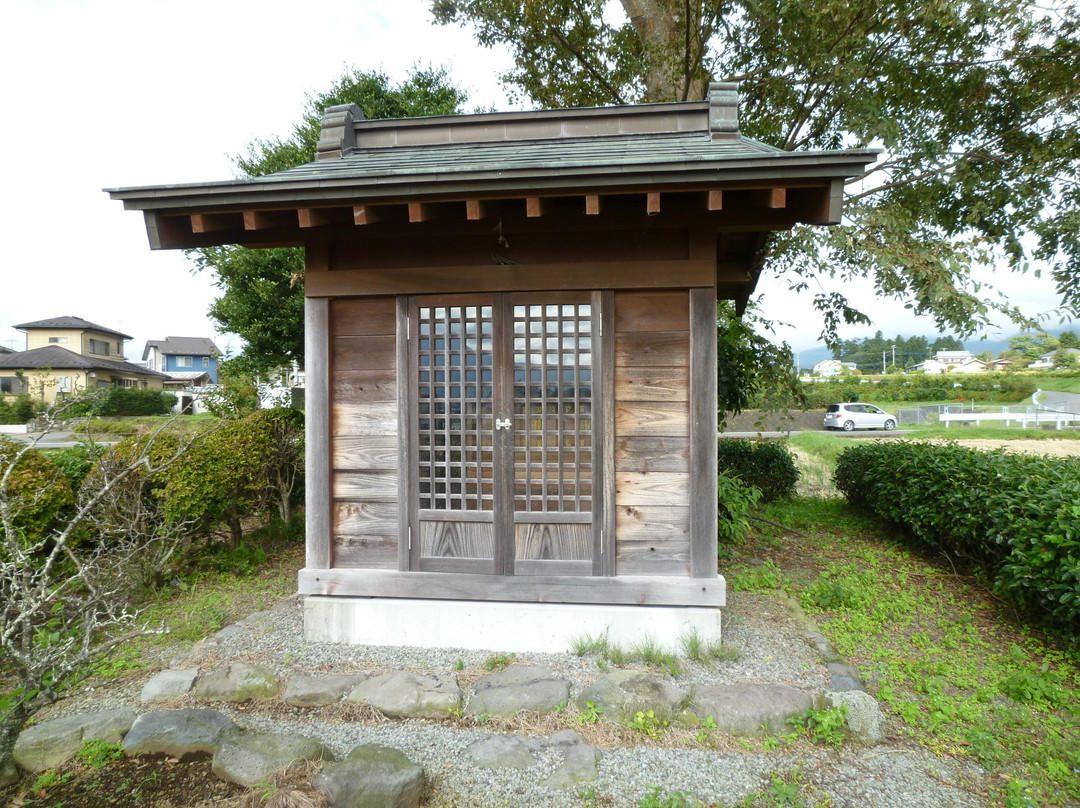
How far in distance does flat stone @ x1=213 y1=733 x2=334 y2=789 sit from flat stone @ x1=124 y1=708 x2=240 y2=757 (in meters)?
0.14

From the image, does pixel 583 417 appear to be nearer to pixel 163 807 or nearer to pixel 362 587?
pixel 362 587

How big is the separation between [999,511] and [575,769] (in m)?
3.83

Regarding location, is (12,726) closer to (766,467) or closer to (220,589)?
(220,589)

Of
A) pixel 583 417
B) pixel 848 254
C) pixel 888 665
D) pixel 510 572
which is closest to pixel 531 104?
pixel 848 254

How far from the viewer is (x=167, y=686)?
3252mm

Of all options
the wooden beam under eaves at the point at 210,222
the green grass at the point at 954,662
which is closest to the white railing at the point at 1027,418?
the green grass at the point at 954,662

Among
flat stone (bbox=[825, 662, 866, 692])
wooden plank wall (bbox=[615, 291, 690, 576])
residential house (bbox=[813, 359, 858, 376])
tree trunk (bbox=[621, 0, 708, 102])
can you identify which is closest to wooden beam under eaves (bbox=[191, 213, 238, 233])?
wooden plank wall (bbox=[615, 291, 690, 576])

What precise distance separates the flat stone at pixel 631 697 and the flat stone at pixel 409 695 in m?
0.77

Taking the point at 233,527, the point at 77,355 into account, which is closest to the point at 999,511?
the point at 233,527

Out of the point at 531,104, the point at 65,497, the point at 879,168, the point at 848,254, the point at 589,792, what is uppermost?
the point at 531,104

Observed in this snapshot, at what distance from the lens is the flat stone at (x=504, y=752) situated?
2.61m

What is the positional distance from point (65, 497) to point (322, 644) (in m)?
3.11

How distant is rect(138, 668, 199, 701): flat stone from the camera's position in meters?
3.21

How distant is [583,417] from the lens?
3764 mm
